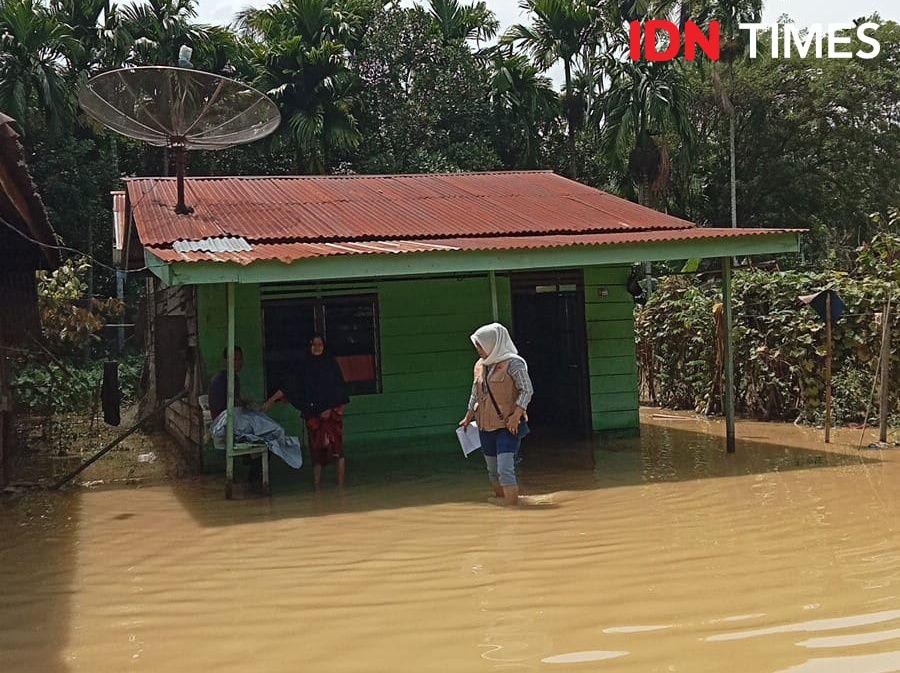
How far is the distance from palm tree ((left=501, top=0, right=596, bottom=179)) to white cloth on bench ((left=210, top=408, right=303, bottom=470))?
19632 millimetres

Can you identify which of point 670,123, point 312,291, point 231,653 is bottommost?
point 231,653

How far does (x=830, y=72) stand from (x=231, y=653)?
27725 mm

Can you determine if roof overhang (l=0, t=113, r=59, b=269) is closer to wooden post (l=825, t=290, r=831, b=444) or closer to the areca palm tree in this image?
wooden post (l=825, t=290, r=831, b=444)

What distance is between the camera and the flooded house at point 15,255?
7.58m

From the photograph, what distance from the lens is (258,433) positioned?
28.6ft

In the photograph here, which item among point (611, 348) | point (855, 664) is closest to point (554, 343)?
point (611, 348)

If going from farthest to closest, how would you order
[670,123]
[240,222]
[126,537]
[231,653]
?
[670,123], [240,222], [126,537], [231,653]

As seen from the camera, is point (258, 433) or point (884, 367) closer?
point (258, 433)

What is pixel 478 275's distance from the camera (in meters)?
11.2

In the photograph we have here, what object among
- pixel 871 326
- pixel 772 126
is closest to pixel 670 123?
pixel 772 126

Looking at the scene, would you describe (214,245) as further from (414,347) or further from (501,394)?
(501,394)

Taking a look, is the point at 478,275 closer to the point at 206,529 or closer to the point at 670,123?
the point at 206,529

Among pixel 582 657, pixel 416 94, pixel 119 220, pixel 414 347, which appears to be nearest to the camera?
pixel 582 657

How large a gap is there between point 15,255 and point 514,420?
5853 mm
